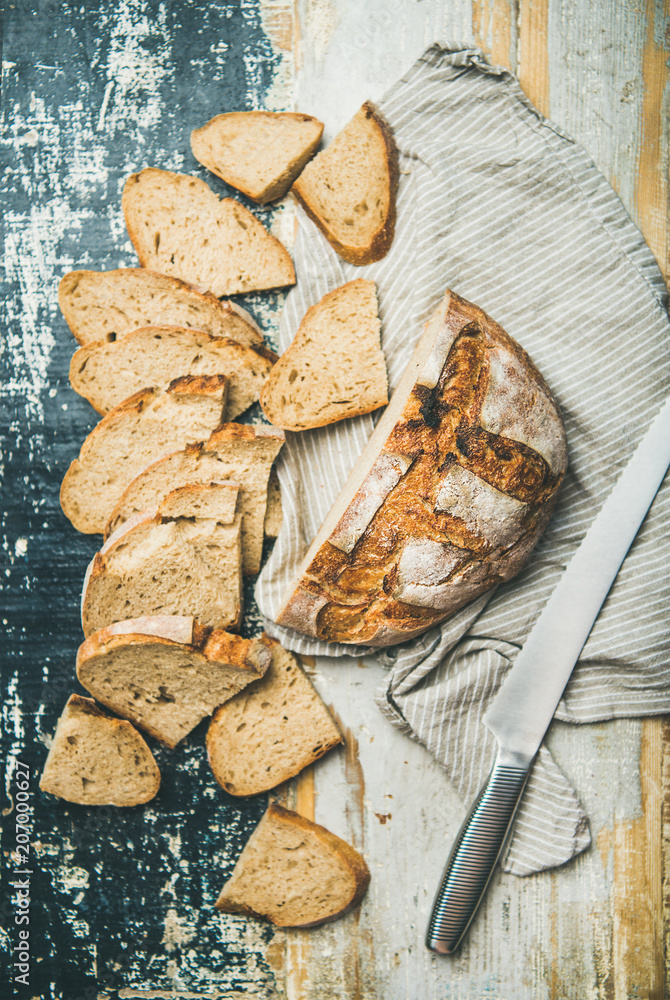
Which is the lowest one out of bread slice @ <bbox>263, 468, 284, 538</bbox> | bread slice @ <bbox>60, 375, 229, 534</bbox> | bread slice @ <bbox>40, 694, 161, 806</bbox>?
bread slice @ <bbox>40, 694, 161, 806</bbox>

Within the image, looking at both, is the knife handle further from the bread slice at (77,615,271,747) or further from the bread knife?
the bread slice at (77,615,271,747)

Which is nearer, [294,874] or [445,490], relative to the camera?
[445,490]

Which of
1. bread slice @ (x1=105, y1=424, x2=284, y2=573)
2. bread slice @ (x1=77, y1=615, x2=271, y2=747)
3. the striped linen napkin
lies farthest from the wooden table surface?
bread slice @ (x1=105, y1=424, x2=284, y2=573)

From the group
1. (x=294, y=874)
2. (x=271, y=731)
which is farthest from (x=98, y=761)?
(x=294, y=874)

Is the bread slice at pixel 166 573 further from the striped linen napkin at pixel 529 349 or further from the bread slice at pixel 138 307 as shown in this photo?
the bread slice at pixel 138 307

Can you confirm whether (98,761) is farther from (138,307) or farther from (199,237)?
(199,237)

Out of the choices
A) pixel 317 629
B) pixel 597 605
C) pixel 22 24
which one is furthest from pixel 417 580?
pixel 22 24
